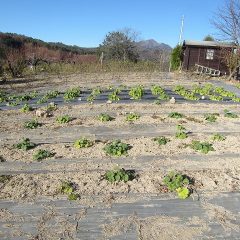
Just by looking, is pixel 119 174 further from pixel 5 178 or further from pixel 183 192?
pixel 5 178

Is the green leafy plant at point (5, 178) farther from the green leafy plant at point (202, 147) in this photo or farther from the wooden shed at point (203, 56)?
the wooden shed at point (203, 56)

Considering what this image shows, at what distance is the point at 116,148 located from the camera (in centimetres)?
773

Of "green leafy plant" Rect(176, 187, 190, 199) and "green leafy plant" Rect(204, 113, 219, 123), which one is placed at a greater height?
"green leafy plant" Rect(204, 113, 219, 123)

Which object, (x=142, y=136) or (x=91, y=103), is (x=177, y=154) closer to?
(x=142, y=136)

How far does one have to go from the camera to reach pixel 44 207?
549 centimetres

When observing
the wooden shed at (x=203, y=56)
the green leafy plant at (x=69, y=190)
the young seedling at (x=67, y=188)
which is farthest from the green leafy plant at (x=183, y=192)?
the wooden shed at (x=203, y=56)

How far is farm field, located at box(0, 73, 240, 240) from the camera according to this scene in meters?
5.04

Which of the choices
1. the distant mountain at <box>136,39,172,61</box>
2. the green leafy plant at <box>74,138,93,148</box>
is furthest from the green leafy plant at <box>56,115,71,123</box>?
the distant mountain at <box>136,39,172,61</box>

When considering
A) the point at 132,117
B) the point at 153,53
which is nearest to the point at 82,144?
the point at 132,117

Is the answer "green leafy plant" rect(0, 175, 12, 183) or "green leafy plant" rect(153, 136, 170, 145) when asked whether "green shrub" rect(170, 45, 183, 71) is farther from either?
"green leafy plant" rect(0, 175, 12, 183)

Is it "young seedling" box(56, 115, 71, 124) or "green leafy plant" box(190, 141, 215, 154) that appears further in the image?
"young seedling" box(56, 115, 71, 124)

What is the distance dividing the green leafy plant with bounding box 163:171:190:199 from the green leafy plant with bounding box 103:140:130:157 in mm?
1591

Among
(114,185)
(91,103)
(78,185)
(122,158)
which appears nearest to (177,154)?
(122,158)

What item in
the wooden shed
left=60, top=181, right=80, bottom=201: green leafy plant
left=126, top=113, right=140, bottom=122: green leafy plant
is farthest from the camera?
the wooden shed
